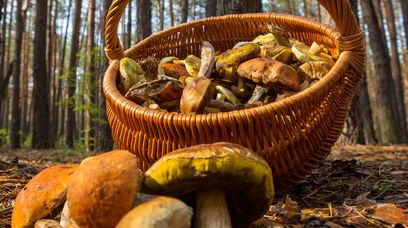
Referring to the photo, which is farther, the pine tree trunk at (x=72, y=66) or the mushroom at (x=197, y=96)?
the pine tree trunk at (x=72, y=66)

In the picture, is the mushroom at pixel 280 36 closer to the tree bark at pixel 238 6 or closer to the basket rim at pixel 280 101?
the basket rim at pixel 280 101

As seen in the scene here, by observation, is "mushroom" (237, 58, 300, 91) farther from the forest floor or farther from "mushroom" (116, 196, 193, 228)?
"mushroom" (116, 196, 193, 228)

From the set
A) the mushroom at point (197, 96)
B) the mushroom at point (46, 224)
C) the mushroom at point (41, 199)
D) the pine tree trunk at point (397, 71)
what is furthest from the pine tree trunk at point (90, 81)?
the pine tree trunk at point (397, 71)

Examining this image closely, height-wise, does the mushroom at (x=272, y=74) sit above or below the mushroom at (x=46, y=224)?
above

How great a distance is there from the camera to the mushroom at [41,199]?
1225 mm

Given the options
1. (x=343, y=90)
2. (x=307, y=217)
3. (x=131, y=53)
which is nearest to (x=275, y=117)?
(x=307, y=217)

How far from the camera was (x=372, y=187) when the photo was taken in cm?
186

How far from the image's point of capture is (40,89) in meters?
8.53

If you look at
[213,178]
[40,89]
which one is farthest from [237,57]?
[40,89]

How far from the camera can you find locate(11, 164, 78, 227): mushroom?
122cm

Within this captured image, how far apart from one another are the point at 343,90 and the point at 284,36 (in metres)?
0.53

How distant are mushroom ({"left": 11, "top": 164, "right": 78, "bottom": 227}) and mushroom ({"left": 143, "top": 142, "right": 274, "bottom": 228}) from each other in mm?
312

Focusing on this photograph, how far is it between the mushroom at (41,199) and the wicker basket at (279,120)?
1.44 ft

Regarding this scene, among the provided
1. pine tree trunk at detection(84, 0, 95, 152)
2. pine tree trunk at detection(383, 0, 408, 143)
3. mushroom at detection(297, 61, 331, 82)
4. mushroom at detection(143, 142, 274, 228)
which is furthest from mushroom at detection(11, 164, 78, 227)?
pine tree trunk at detection(383, 0, 408, 143)
